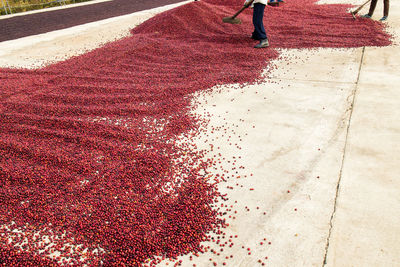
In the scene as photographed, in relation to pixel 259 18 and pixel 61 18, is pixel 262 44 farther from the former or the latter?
pixel 61 18

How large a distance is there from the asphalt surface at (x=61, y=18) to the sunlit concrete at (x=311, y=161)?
7.87m

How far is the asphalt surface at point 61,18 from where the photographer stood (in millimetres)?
9859

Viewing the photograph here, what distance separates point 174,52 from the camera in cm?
680

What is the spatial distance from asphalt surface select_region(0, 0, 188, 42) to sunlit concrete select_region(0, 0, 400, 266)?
7872 mm

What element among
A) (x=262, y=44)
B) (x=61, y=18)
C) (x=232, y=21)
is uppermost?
(x=61, y=18)

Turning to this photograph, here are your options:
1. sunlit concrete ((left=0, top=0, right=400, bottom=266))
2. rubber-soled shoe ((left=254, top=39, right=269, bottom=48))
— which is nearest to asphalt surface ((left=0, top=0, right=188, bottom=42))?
rubber-soled shoe ((left=254, top=39, right=269, bottom=48))

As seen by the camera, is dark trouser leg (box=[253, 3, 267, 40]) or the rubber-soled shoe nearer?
dark trouser leg (box=[253, 3, 267, 40])

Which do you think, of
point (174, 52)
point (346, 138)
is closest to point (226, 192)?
point (346, 138)

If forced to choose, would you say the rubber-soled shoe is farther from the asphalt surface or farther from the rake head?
the asphalt surface

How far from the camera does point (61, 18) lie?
461 inches

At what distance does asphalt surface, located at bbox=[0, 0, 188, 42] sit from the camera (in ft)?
32.3

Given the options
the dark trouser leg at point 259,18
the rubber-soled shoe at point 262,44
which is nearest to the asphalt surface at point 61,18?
the dark trouser leg at point 259,18

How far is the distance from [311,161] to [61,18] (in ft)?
38.5

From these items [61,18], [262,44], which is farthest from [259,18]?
[61,18]
